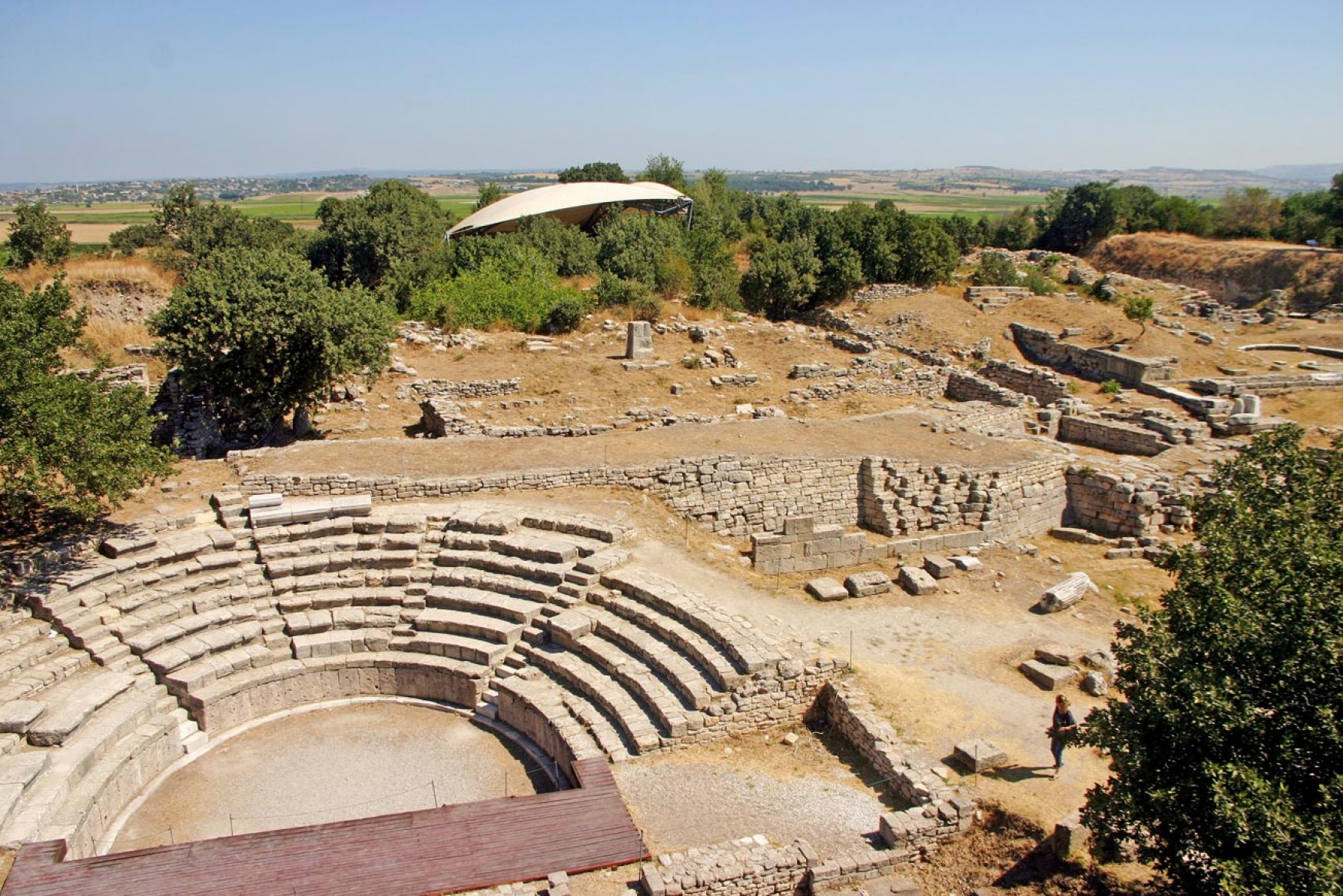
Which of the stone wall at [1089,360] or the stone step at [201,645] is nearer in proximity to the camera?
the stone step at [201,645]

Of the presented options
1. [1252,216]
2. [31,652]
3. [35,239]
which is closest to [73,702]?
[31,652]

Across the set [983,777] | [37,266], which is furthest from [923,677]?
[37,266]

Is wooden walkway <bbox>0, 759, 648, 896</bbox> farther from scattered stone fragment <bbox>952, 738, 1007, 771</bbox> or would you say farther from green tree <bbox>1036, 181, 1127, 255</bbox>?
green tree <bbox>1036, 181, 1127, 255</bbox>

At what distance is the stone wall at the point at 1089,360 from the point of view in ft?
98.5

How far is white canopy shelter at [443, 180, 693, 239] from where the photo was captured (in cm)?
5231

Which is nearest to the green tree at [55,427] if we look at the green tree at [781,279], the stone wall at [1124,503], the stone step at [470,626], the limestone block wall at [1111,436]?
the stone step at [470,626]

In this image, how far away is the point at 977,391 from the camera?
29.5 metres

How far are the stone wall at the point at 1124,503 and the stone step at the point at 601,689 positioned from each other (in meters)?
13.5

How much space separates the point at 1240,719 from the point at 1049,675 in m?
5.98

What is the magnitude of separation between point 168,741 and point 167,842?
1.93 meters

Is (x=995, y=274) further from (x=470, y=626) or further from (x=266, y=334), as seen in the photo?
(x=470, y=626)

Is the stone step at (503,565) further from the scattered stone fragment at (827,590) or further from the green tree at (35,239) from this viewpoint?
the green tree at (35,239)

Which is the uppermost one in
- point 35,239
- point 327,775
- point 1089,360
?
point 35,239

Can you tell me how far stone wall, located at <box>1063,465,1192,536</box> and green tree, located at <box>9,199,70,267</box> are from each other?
124 ft
